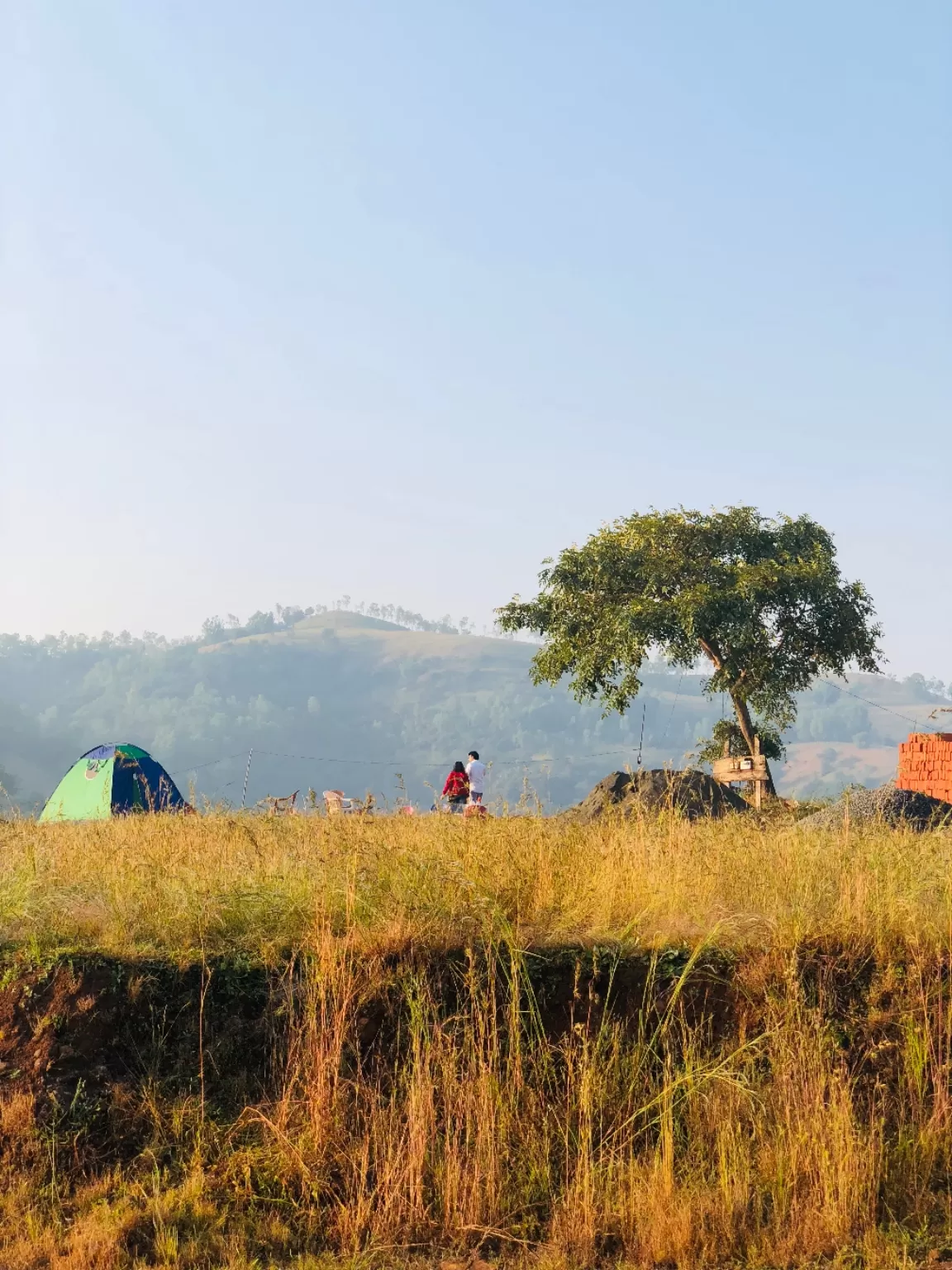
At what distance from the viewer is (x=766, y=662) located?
29234 millimetres

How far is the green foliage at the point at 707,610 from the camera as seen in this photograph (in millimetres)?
28938

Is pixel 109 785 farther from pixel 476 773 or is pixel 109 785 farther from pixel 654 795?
pixel 654 795

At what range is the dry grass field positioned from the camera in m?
4.91

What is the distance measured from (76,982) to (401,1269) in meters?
2.35

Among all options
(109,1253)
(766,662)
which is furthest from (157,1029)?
(766,662)

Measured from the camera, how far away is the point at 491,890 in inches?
269

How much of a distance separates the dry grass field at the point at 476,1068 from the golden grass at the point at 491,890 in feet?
0.10

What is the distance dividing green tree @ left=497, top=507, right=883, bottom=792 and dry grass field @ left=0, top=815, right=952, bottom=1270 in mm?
21981

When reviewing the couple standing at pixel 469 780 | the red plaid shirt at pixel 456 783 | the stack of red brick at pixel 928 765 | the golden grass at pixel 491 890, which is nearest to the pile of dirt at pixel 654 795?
the red plaid shirt at pixel 456 783

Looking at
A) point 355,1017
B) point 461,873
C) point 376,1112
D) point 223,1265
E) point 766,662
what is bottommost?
point 223,1265

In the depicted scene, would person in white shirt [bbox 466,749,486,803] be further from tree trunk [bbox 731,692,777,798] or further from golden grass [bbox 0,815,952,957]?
golden grass [bbox 0,815,952,957]

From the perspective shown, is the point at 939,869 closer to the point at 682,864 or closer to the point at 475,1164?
the point at 682,864

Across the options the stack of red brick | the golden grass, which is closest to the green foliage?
the stack of red brick

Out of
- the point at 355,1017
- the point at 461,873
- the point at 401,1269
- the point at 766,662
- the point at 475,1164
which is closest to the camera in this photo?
the point at 401,1269
